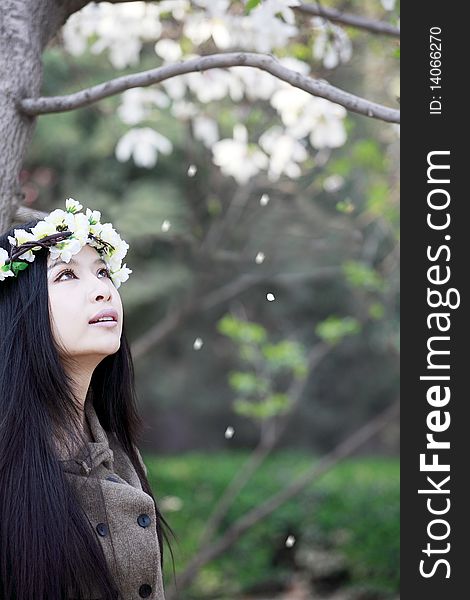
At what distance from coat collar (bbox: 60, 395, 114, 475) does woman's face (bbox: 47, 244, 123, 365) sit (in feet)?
0.53

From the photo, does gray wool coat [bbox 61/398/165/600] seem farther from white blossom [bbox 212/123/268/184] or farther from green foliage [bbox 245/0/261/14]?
white blossom [bbox 212/123/268/184]

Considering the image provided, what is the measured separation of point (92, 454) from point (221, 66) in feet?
2.93

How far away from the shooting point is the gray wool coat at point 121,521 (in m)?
1.92

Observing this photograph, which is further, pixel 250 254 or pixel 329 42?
pixel 250 254

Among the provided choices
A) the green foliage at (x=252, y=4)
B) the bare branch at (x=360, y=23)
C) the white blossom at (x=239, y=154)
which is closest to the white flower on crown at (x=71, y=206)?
the green foliage at (x=252, y=4)

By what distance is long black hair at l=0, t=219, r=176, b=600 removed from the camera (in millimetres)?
1795

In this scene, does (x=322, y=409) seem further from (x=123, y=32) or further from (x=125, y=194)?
(x=123, y=32)

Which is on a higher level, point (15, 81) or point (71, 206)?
point (15, 81)

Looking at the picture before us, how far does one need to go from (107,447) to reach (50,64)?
3.24m

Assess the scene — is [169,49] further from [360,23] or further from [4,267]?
[4,267]

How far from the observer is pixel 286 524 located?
7.72 meters

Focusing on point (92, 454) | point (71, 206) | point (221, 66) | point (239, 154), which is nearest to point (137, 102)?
point (239, 154)

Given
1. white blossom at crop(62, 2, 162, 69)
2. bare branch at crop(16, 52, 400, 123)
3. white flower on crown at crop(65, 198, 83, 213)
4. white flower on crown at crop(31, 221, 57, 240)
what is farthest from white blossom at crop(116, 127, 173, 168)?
white flower on crown at crop(31, 221, 57, 240)

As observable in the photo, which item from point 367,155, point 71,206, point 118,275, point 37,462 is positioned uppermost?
point 367,155
